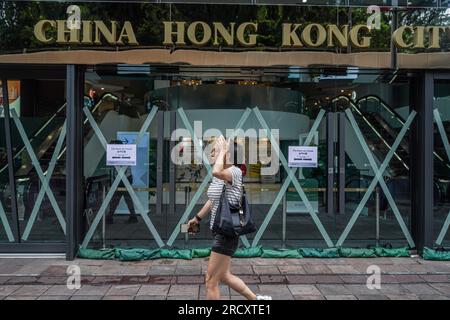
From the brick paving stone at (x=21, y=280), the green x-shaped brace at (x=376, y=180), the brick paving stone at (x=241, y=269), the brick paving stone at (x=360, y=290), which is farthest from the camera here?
the green x-shaped brace at (x=376, y=180)

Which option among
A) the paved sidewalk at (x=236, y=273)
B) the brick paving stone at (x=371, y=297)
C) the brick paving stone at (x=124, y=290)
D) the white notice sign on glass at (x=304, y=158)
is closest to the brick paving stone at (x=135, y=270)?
the paved sidewalk at (x=236, y=273)

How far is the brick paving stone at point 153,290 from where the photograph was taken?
6.12 m

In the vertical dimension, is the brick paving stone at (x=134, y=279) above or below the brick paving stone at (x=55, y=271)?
below

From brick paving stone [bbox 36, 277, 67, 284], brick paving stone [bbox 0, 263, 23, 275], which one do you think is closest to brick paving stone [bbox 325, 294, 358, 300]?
brick paving stone [bbox 36, 277, 67, 284]

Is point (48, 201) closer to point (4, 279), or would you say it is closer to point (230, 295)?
point (4, 279)

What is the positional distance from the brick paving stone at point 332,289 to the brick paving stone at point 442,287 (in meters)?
1.21

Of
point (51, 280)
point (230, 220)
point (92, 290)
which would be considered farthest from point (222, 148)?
point (51, 280)

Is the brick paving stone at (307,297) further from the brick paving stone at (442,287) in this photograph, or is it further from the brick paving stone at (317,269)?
the brick paving stone at (442,287)

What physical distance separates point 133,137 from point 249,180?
2.29 meters

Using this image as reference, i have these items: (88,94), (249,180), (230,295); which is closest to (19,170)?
(88,94)

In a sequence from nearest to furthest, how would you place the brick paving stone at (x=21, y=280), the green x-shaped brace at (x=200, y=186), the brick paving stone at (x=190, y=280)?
1. the brick paving stone at (x=21, y=280)
2. the brick paving stone at (x=190, y=280)
3. the green x-shaped brace at (x=200, y=186)

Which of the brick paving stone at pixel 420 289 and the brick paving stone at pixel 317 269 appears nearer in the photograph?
the brick paving stone at pixel 420 289

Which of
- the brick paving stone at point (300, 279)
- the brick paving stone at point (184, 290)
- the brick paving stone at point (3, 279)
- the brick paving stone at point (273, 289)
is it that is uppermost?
the brick paving stone at point (3, 279)

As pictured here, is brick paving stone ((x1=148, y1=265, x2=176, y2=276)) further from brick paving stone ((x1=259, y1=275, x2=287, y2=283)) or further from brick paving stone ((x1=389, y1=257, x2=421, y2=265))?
brick paving stone ((x1=389, y1=257, x2=421, y2=265))
